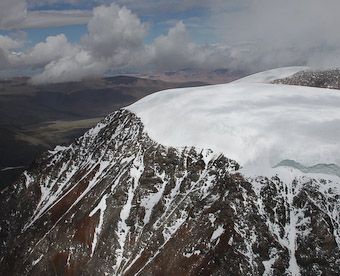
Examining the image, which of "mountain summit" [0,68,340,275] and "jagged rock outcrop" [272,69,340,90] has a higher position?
Result: "jagged rock outcrop" [272,69,340,90]

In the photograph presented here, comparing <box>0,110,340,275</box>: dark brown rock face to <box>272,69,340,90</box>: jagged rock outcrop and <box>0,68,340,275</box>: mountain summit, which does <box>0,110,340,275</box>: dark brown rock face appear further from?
<box>272,69,340,90</box>: jagged rock outcrop

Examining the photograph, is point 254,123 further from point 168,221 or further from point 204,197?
point 168,221

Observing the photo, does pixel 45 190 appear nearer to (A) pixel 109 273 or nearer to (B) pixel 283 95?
(A) pixel 109 273

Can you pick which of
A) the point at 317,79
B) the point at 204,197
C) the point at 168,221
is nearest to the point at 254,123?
the point at 204,197

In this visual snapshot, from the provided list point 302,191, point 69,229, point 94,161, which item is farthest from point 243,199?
point 94,161

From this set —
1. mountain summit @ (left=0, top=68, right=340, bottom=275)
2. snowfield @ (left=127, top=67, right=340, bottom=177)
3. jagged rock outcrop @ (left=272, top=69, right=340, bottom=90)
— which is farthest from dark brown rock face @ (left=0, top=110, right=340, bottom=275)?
jagged rock outcrop @ (left=272, top=69, right=340, bottom=90)
